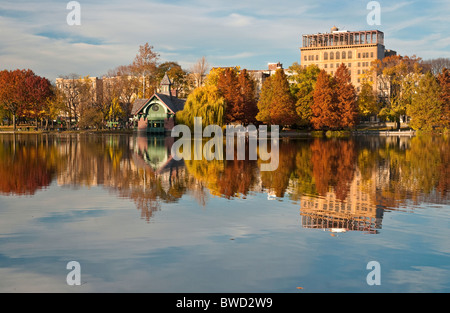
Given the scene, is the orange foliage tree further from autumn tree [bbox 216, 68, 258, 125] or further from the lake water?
the lake water

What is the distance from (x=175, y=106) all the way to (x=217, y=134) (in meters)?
24.4

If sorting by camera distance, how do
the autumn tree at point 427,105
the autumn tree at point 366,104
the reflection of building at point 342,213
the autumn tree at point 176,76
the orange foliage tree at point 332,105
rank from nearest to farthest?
the reflection of building at point 342,213
the orange foliage tree at point 332,105
the autumn tree at point 427,105
the autumn tree at point 366,104
the autumn tree at point 176,76

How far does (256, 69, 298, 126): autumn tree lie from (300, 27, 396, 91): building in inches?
2494

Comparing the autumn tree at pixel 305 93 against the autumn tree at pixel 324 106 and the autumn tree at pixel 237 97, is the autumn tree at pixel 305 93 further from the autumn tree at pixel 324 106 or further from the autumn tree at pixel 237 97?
the autumn tree at pixel 237 97

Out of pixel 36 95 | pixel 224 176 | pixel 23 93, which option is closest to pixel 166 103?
pixel 36 95

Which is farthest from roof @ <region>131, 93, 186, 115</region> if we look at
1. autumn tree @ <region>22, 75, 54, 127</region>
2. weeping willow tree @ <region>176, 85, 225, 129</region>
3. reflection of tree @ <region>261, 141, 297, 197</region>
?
reflection of tree @ <region>261, 141, 297, 197</region>

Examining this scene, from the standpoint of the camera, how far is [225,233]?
12.0 meters

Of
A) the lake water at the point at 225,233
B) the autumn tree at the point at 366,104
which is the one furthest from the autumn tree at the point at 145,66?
the lake water at the point at 225,233

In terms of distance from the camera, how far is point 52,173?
24594 mm

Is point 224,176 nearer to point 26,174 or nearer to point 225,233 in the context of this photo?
point 26,174

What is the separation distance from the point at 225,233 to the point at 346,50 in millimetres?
139869

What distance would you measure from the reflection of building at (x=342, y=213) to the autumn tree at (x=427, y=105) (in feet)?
227

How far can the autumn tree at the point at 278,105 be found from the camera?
78000 millimetres

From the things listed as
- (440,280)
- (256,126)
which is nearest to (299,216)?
(440,280)
